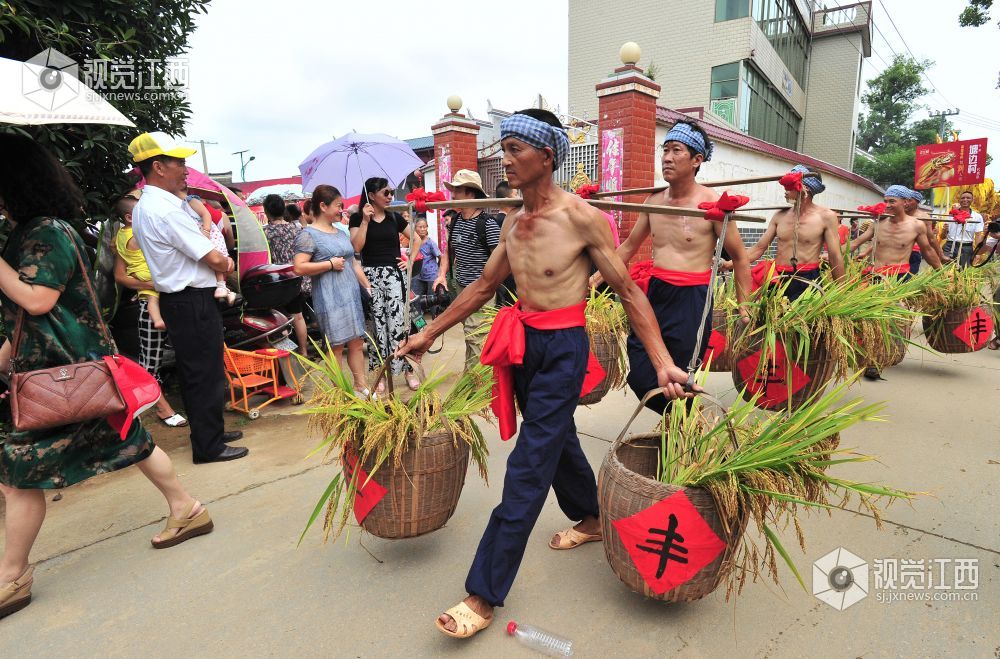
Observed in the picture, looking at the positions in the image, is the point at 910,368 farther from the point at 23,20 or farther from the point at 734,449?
the point at 23,20

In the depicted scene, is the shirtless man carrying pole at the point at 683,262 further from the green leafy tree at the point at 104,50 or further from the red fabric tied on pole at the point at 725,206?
the green leafy tree at the point at 104,50

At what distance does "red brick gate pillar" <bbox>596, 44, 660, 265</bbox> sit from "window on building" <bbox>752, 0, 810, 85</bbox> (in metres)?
11.9

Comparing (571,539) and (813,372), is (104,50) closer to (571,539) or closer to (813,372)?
(571,539)

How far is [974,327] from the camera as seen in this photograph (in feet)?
16.6

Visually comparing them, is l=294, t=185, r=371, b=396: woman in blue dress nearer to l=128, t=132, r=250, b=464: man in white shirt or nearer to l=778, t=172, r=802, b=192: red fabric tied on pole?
l=128, t=132, r=250, b=464: man in white shirt

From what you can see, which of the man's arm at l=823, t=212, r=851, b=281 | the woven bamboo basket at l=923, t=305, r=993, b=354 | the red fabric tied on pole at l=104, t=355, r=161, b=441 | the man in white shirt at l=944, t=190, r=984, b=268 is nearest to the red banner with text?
the man in white shirt at l=944, t=190, r=984, b=268

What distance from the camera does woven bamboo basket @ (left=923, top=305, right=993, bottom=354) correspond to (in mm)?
5062

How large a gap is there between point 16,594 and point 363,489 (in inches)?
56.7

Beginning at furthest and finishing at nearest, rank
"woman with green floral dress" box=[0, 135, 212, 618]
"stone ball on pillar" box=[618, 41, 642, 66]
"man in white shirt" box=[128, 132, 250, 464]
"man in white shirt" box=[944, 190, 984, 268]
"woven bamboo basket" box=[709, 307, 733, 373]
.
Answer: "man in white shirt" box=[944, 190, 984, 268] → "stone ball on pillar" box=[618, 41, 642, 66] → "woven bamboo basket" box=[709, 307, 733, 373] → "man in white shirt" box=[128, 132, 250, 464] → "woman with green floral dress" box=[0, 135, 212, 618]

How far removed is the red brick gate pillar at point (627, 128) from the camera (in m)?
7.84

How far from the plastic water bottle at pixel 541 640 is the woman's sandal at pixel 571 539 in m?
0.55

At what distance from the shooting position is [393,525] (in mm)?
2340

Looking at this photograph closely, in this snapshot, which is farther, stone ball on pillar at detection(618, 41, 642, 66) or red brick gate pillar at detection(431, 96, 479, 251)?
red brick gate pillar at detection(431, 96, 479, 251)

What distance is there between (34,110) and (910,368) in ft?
23.7
